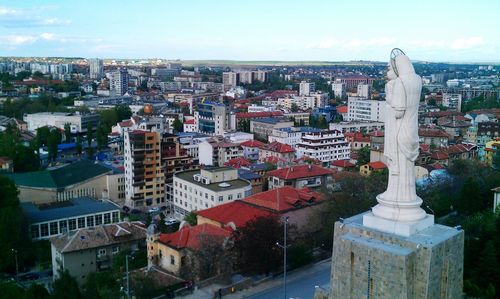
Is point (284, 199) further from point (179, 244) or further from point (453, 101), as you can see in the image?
point (453, 101)

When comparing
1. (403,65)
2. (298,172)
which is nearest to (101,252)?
(298,172)

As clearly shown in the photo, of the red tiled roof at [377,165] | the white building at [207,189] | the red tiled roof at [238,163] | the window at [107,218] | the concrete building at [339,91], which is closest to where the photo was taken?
the window at [107,218]

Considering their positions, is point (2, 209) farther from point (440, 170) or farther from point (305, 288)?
point (440, 170)

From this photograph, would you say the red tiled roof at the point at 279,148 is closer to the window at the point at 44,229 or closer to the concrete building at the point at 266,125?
the concrete building at the point at 266,125

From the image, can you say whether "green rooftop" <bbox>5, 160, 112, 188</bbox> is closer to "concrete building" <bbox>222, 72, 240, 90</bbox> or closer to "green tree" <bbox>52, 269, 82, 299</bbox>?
"green tree" <bbox>52, 269, 82, 299</bbox>

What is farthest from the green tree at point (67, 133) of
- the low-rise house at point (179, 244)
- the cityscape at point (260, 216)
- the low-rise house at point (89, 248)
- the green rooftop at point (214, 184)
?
the low-rise house at point (179, 244)
